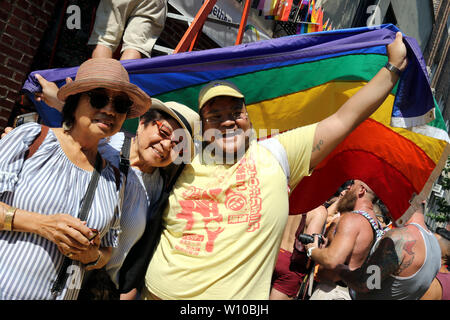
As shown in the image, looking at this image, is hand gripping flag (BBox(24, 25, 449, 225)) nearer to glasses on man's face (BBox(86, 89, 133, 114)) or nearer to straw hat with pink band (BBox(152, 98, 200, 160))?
straw hat with pink band (BBox(152, 98, 200, 160))

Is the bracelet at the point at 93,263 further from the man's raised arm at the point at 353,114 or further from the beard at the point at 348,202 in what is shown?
the beard at the point at 348,202

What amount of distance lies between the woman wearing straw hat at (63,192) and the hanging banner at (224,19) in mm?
3235

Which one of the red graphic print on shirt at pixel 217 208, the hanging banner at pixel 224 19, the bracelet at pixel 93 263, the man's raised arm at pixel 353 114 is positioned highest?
the hanging banner at pixel 224 19

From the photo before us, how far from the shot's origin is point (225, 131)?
211 cm

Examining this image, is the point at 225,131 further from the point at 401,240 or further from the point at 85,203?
the point at 401,240

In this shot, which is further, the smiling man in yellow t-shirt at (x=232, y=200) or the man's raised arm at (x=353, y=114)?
the man's raised arm at (x=353, y=114)

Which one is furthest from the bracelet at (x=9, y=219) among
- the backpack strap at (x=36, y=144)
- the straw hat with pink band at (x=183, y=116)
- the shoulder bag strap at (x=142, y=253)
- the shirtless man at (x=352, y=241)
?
the shirtless man at (x=352, y=241)

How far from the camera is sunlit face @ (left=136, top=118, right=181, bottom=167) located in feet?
6.77

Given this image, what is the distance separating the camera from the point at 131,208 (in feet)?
6.58

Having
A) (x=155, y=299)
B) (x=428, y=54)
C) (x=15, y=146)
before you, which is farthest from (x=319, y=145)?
(x=428, y=54)

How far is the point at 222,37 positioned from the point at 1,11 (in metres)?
3.22

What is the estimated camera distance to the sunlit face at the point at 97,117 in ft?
5.66

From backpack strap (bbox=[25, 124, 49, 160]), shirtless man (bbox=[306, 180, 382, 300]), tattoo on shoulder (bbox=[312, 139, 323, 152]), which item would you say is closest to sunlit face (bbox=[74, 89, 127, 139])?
backpack strap (bbox=[25, 124, 49, 160])

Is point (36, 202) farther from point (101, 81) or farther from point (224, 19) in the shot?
point (224, 19)
